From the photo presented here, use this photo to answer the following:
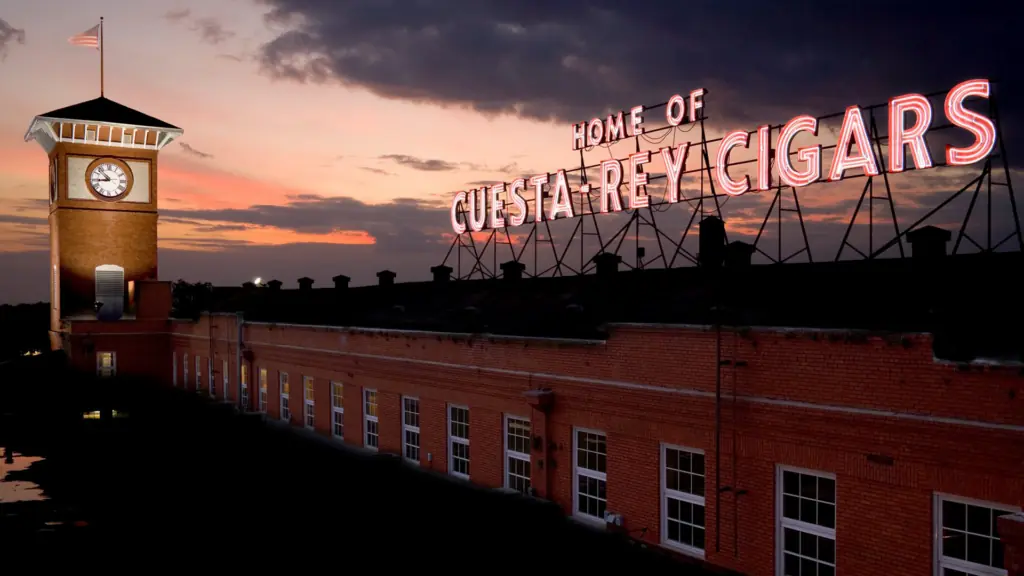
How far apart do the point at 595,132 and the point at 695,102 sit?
502 centimetres

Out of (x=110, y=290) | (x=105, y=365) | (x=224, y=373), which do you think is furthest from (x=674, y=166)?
(x=110, y=290)

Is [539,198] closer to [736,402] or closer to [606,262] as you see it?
[606,262]

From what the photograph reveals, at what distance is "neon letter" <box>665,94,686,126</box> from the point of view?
2994 centimetres

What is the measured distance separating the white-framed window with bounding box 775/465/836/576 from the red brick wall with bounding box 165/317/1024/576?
221 millimetres

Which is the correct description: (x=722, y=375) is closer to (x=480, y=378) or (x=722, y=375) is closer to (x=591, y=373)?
(x=591, y=373)

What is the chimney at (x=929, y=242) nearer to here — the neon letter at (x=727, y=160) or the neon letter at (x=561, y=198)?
the neon letter at (x=727, y=160)

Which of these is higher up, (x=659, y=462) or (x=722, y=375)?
(x=722, y=375)

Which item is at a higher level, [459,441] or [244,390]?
[459,441]

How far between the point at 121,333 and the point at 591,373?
1799 inches

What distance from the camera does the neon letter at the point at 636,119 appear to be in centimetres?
3127

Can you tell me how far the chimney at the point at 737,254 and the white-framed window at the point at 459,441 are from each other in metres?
8.99

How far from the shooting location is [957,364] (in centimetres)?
1252

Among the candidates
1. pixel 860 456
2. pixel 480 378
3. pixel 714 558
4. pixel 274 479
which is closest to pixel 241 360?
pixel 274 479

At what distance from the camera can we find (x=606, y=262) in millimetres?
30281
